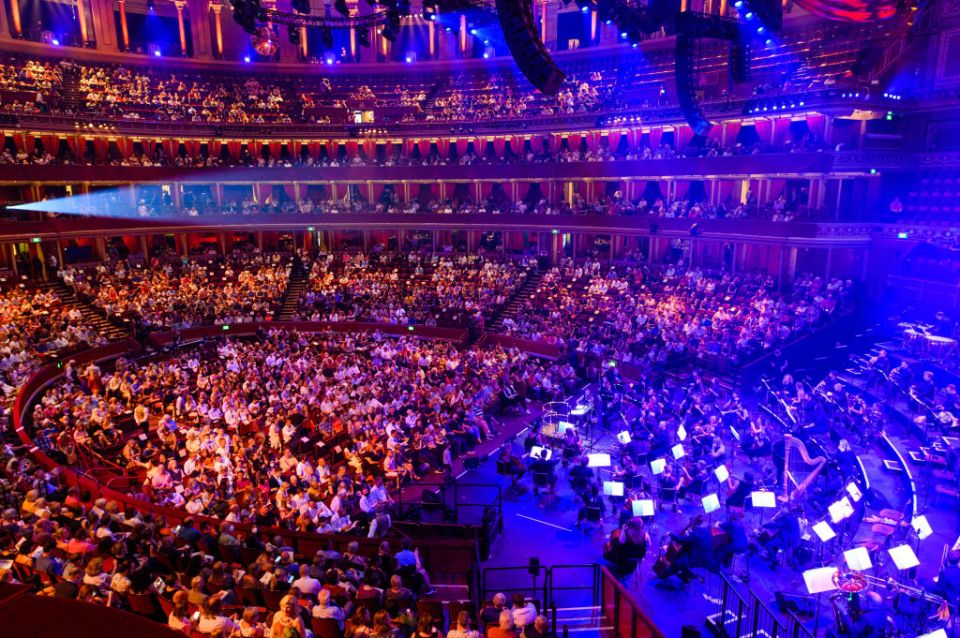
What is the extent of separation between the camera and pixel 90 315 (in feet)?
91.6

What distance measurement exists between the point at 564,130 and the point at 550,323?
1214 centimetres

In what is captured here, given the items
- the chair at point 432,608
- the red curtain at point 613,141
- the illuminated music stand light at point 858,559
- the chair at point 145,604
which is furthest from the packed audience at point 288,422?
the red curtain at point 613,141

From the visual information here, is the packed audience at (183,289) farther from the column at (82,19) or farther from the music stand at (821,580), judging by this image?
the music stand at (821,580)

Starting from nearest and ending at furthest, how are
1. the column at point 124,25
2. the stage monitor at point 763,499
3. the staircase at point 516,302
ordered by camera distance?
1. the stage monitor at point 763,499
2. the staircase at point 516,302
3. the column at point 124,25

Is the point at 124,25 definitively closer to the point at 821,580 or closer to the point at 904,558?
the point at 821,580

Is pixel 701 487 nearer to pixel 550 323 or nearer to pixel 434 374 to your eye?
pixel 434 374

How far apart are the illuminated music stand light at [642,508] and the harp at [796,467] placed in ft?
9.97

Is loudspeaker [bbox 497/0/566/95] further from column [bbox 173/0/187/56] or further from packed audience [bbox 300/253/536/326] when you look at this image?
column [bbox 173/0/187/56]

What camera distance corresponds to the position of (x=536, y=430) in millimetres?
16297

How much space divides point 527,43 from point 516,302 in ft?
65.0

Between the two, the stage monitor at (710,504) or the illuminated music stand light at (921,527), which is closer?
the illuminated music stand light at (921,527)

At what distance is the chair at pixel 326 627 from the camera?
787cm

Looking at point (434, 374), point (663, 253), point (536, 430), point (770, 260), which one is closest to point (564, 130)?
point (663, 253)

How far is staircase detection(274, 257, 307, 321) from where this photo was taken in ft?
103
